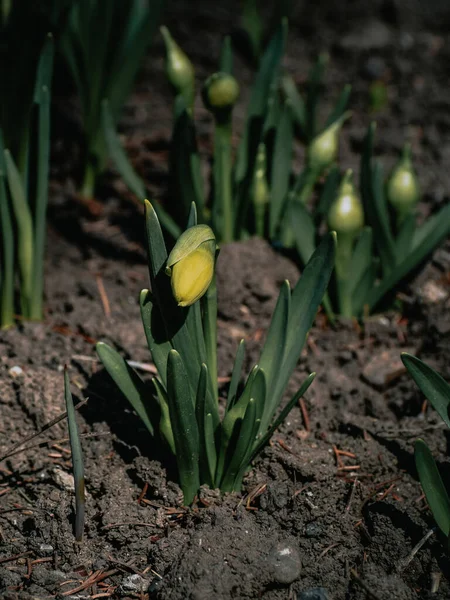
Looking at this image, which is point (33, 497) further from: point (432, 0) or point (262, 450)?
point (432, 0)

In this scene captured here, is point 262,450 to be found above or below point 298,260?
below

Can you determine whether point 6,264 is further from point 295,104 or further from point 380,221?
point 295,104

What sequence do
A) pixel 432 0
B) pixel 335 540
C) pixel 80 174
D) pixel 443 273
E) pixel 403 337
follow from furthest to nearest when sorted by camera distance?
pixel 432 0 → pixel 80 174 → pixel 443 273 → pixel 403 337 → pixel 335 540

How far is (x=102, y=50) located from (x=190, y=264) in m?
1.50

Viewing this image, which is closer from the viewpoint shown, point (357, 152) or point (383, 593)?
point (383, 593)

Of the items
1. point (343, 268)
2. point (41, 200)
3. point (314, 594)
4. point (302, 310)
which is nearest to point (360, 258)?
point (343, 268)

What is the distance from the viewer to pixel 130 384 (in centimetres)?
170

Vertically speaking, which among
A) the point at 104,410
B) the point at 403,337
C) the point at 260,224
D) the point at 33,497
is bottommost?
the point at 33,497

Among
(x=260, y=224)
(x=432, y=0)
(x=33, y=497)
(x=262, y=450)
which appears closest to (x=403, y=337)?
(x=260, y=224)

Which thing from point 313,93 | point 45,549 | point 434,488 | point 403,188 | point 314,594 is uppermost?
point 313,93

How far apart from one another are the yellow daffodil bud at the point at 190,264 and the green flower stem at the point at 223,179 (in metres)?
0.95

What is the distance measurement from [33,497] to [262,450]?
57 cm

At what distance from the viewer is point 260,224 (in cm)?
259

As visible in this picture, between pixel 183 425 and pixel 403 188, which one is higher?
pixel 403 188
